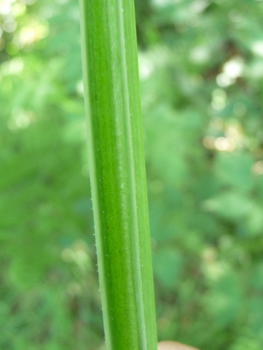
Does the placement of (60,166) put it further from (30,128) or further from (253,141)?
(253,141)

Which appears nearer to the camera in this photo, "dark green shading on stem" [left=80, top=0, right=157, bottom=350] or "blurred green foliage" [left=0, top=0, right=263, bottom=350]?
"dark green shading on stem" [left=80, top=0, right=157, bottom=350]

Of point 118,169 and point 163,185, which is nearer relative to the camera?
point 118,169

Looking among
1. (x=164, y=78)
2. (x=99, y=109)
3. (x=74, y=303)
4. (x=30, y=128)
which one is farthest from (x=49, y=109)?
(x=99, y=109)

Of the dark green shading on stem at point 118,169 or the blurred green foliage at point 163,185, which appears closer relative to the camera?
the dark green shading on stem at point 118,169
